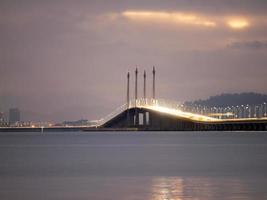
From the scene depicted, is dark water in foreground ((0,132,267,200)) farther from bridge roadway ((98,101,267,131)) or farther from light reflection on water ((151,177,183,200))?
bridge roadway ((98,101,267,131))

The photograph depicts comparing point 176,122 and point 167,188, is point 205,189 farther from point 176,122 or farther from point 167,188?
point 176,122

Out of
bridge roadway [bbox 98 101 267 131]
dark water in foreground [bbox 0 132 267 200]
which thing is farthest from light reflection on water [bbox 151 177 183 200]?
bridge roadway [bbox 98 101 267 131]

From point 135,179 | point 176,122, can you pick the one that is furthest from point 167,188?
point 176,122

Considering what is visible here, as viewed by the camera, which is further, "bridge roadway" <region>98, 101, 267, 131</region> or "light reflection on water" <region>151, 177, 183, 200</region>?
"bridge roadway" <region>98, 101, 267, 131</region>

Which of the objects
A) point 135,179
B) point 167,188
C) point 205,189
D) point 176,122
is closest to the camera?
point 205,189

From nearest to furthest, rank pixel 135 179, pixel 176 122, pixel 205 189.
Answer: pixel 205 189, pixel 135 179, pixel 176 122

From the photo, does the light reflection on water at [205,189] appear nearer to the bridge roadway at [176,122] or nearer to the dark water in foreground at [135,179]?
the dark water in foreground at [135,179]

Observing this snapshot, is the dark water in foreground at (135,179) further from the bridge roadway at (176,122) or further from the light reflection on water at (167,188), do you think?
the bridge roadway at (176,122)

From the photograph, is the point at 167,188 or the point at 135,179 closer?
the point at 167,188

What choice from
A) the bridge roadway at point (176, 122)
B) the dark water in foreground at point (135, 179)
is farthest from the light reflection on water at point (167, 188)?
the bridge roadway at point (176, 122)

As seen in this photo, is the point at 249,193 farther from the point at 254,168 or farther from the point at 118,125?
the point at 118,125

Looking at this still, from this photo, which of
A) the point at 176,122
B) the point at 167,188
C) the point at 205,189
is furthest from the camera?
the point at 176,122

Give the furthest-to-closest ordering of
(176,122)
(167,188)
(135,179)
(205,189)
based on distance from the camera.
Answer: (176,122) < (135,179) < (167,188) < (205,189)

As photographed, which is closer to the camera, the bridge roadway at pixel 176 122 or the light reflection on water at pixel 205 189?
the light reflection on water at pixel 205 189
